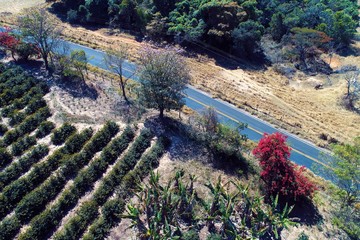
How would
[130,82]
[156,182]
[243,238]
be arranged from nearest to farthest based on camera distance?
[243,238], [156,182], [130,82]

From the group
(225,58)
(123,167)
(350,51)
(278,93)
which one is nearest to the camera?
(123,167)

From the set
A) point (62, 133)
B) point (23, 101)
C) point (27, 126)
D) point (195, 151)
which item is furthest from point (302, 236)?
point (23, 101)

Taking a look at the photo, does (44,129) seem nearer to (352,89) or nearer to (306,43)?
(352,89)

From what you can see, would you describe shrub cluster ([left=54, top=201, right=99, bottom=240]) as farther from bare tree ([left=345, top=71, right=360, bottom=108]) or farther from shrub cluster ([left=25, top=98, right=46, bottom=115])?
bare tree ([left=345, top=71, right=360, bottom=108])

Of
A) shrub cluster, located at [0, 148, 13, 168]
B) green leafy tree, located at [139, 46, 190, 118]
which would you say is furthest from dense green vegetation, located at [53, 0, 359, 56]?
shrub cluster, located at [0, 148, 13, 168]

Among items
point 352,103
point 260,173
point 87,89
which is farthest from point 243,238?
point 352,103

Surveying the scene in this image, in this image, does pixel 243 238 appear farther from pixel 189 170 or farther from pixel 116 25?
pixel 116 25
